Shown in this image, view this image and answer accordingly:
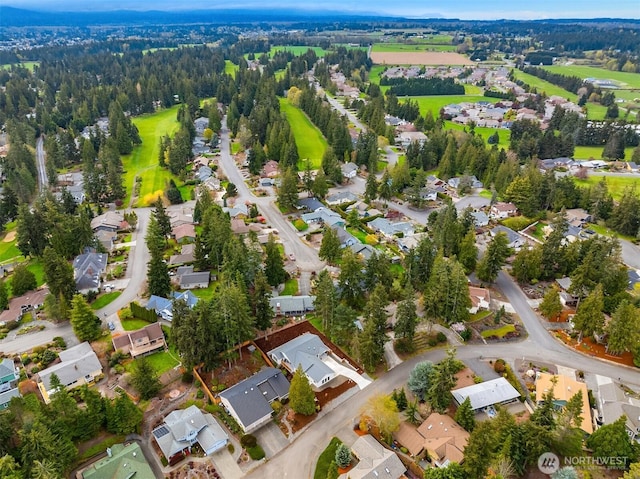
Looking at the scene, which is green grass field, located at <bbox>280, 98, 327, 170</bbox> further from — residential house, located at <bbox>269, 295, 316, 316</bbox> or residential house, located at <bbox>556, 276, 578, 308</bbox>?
residential house, located at <bbox>556, 276, 578, 308</bbox>

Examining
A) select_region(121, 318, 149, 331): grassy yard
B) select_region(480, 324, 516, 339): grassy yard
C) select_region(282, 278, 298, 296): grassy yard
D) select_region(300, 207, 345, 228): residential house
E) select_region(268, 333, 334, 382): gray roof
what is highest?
select_region(268, 333, 334, 382): gray roof

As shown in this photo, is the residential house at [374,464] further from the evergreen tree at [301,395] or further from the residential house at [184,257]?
the residential house at [184,257]

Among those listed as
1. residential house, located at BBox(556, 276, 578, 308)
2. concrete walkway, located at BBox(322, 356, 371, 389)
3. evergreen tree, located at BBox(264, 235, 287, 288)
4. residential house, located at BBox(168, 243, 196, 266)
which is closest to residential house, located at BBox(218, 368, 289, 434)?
concrete walkway, located at BBox(322, 356, 371, 389)

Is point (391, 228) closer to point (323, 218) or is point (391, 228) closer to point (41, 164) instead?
point (323, 218)

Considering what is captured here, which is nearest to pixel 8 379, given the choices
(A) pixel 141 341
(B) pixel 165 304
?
(A) pixel 141 341

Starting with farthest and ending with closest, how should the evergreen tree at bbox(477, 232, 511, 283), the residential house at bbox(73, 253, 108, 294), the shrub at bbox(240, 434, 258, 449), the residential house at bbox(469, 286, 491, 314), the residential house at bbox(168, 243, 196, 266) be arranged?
the residential house at bbox(168, 243, 196, 266)
the evergreen tree at bbox(477, 232, 511, 283)
the residential house at bbox(73, 253, 108, 294)
the residential house at bbox(469, 286, 491, 314)
the shrub at bbox(240, 434, 258, 449)

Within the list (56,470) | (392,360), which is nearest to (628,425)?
(392,360)

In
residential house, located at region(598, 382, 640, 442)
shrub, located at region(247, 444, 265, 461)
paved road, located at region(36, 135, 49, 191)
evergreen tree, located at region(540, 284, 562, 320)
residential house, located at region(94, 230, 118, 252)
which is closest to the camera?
shrub, located at region(247, 444, 265, 461)
